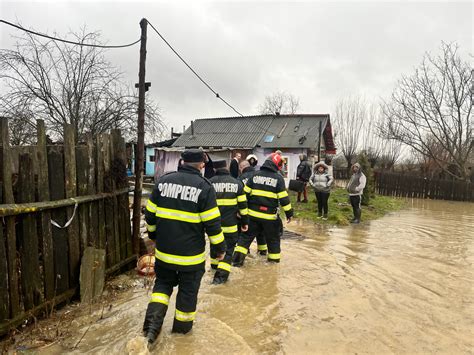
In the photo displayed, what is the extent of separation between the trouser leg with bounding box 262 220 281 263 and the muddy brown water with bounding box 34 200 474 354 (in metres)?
0.20

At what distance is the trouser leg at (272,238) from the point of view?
6.03 m

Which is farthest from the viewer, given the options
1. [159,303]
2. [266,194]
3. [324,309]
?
[266,194]

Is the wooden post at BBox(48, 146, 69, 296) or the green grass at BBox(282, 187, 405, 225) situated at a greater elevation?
the wooden post at BBox(48, 146, 69, 296)

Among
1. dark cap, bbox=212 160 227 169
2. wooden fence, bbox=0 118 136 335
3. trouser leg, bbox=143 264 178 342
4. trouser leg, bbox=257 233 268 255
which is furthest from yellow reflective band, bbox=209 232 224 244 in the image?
trouser leg, bbox=257 233 268 255

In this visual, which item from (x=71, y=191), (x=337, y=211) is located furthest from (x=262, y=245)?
(x=337, y=211)

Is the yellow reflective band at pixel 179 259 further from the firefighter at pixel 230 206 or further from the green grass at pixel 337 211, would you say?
the green grass at pixel 337 211

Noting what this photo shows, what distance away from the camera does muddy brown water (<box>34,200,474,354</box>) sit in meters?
3.57

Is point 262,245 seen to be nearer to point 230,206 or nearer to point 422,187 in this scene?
point 230,206

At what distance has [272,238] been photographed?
609 centimetres

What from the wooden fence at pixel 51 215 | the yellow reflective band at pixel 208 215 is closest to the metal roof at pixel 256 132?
the wooden fence at pixel 51 215

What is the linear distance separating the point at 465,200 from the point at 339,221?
47.5ft

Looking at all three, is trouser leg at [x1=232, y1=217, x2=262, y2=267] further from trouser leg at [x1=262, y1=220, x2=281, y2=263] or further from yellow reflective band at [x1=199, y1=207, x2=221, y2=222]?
yellow reflective band at [x1=199, y1=207, x2=221, y2=222]

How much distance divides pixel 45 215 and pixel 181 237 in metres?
1.62

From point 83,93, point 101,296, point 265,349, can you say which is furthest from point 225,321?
point 83,93
